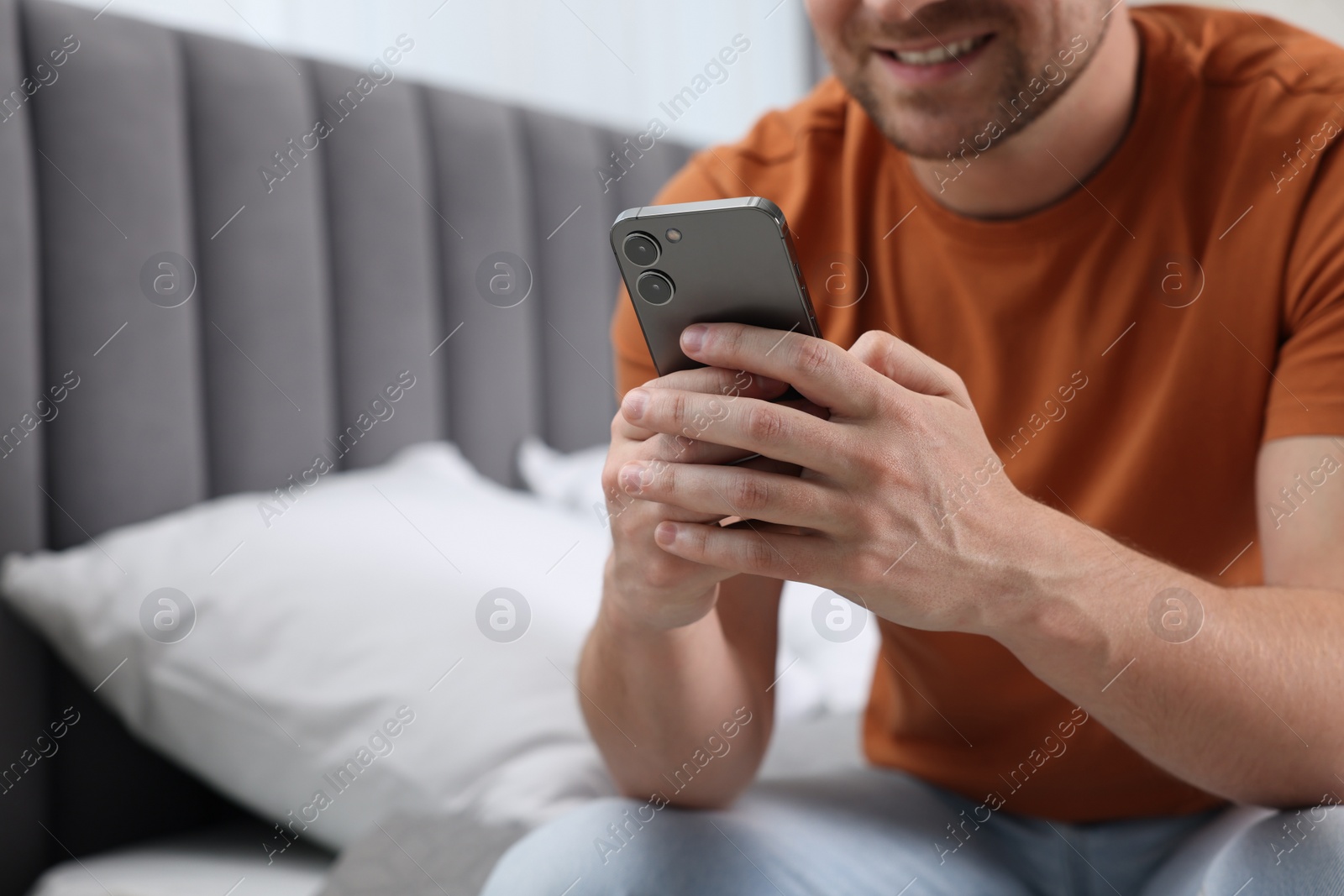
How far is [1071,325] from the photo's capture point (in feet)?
2.64

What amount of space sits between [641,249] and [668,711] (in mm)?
363

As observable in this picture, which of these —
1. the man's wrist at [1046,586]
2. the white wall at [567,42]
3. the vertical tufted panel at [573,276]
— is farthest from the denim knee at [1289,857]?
the white wall at [567,42]

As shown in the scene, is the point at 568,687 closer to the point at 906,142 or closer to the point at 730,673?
the point at 730,673

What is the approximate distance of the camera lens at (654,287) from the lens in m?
0.55

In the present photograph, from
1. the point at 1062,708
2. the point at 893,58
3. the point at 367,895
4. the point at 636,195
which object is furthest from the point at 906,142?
the point at 636,195

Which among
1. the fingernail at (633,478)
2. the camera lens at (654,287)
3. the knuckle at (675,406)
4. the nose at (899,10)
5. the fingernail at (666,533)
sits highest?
the nose at (899,10)

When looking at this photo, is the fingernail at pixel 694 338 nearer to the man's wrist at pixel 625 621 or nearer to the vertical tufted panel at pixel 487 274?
the man's wrist at pixel 625 621

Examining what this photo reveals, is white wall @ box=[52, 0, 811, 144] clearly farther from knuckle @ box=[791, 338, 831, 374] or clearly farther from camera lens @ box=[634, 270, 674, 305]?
knuckle @ box=[791, 338, 831, 374]

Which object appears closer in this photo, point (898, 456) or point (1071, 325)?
point (898, 456)

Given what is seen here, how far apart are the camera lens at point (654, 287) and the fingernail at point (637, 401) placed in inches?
2.0

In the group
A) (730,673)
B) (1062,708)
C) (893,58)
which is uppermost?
(893,58)

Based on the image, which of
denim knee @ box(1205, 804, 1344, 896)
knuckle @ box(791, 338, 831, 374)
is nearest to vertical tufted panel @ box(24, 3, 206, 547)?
knuckle @ box(791, 338, 831, 374)

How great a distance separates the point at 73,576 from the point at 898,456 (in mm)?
855

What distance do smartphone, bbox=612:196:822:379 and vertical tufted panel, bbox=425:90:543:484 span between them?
932 millimetres
